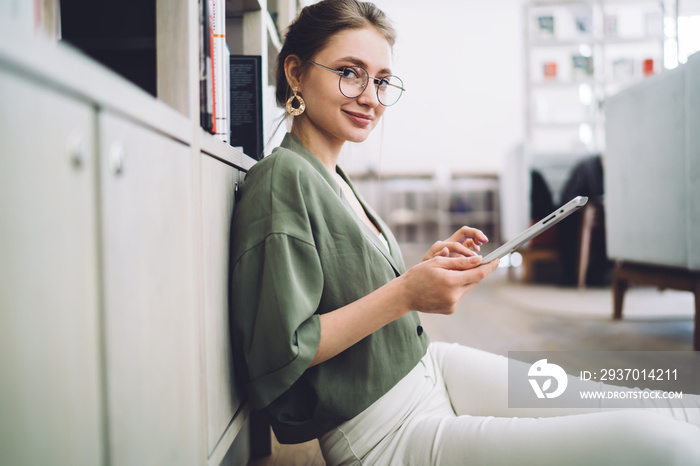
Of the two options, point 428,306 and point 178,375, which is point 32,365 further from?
point 428,306

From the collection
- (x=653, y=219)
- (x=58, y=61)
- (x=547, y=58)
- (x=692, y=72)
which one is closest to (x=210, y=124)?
(x=58, y=61)

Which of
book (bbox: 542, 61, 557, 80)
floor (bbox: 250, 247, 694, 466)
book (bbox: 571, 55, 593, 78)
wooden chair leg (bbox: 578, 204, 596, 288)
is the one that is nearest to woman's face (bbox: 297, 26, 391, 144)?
floor (bbox: 250, 247, 694, 466)

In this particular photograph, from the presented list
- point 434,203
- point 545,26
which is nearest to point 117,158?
point 545,26

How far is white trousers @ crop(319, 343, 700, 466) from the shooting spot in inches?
19.8

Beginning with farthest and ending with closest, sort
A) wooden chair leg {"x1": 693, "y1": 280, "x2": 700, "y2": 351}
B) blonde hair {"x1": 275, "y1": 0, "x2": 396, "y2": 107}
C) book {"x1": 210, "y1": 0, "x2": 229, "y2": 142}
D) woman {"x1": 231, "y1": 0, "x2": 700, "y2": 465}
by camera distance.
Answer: wooden chair leg {"x1": 693, "y1": 280, "x2": 700, "y2": 351} → blonde hair {"x1": 275, "y1": 0, "x2": 396, "y2": 107} → book {"x1": 210, "y1": 0, "x2": 229, "y2": 142} → woman {"x1": 231, "y1": 0, "x2": 700, "y2": 465}

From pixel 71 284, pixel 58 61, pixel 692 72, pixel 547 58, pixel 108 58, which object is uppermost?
pixel 547 58

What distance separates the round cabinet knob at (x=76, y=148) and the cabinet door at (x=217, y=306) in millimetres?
231

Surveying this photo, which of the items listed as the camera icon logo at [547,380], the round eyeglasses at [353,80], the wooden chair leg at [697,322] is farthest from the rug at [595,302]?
the round eyeglasses at [353,80]

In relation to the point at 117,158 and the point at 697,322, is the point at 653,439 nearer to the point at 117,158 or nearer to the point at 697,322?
the point at 117,158

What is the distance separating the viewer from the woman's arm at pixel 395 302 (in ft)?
1.97

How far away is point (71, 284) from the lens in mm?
302

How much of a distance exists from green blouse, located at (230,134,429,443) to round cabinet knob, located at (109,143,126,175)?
0.25 m

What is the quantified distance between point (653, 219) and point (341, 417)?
1.89 m

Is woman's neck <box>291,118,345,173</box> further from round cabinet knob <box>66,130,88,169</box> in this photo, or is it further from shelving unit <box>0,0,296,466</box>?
round cabinet knob <box>66,130,88,169</box>
